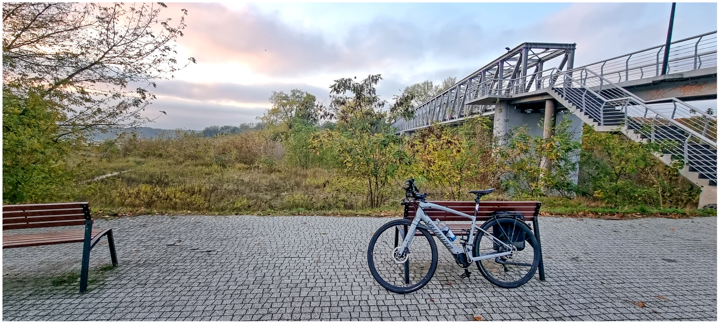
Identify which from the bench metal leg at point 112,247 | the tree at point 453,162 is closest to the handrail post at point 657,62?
the tree at point 453,162

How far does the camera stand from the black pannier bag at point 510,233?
3.32 meters

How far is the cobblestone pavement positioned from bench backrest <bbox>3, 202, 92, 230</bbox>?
23.4 inches

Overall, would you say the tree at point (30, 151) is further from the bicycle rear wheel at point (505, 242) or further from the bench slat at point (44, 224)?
the bicycle rear wheel at point (505, 242)

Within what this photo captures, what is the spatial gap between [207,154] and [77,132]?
14.2 m

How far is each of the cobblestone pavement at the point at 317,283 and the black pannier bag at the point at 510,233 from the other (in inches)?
17.1

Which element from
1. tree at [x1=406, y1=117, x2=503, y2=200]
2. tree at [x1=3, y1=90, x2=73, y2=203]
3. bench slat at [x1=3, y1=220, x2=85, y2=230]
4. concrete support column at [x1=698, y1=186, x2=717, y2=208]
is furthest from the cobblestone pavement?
concrete support column at [x1=698, y1=186, x2=717, y2=208]

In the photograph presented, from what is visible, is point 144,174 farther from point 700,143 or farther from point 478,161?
point 700,143

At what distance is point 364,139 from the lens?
7676mm

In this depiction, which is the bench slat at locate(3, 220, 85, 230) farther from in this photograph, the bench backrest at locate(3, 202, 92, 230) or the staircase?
the staircase

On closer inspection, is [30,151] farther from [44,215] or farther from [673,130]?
[673,130]

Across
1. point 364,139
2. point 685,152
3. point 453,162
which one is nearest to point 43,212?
point 364,139

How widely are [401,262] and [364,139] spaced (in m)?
4.80

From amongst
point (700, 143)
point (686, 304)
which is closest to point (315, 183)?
point (686, 304)

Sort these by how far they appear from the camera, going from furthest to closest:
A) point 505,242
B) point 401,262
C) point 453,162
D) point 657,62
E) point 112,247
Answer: point 657,62 < point 453,162 < point 112,247 < point 505,242 < point 401,262
